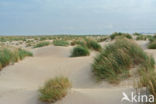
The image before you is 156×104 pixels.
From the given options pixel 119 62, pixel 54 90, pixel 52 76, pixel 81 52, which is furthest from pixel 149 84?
pixel 81 52

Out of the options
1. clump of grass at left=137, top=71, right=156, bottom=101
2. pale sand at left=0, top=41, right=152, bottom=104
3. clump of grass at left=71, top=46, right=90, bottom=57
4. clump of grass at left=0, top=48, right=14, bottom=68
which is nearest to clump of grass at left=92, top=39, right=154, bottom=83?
pale sand at left=0, top=41, right=152, bottom=104

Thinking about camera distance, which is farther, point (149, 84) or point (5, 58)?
point (5, 58)

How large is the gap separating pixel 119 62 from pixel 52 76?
259 cm

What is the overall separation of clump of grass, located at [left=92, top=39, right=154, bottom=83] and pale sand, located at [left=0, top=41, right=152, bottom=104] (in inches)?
12.7

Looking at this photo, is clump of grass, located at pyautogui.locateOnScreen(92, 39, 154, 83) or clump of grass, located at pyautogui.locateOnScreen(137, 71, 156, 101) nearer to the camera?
clump of grass, located at pyautogui.locateOnScreen(137, 71, 156, 101)

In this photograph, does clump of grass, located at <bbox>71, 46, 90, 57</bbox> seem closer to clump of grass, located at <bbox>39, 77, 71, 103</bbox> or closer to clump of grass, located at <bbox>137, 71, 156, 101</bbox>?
clump of grass, located at <bbox>39, 77, 71, 103</bbox>

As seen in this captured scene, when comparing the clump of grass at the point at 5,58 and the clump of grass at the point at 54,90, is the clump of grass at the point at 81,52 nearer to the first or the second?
the clump of grass at the point at 5,58

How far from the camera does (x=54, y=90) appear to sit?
4547mm

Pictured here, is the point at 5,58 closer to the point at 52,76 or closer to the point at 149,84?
the point at 52,76

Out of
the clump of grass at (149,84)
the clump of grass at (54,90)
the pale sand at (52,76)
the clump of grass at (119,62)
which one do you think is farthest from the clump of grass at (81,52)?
the clump of grass at (149,84)

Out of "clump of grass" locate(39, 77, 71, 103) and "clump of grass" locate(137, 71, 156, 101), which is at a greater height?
"clump of grass" locate(137, 71, 156, 101)

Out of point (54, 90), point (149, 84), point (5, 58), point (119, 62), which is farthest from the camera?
point (5, 58)

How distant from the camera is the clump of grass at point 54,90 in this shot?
14.9 feet

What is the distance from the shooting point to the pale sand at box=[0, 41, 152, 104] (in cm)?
448
